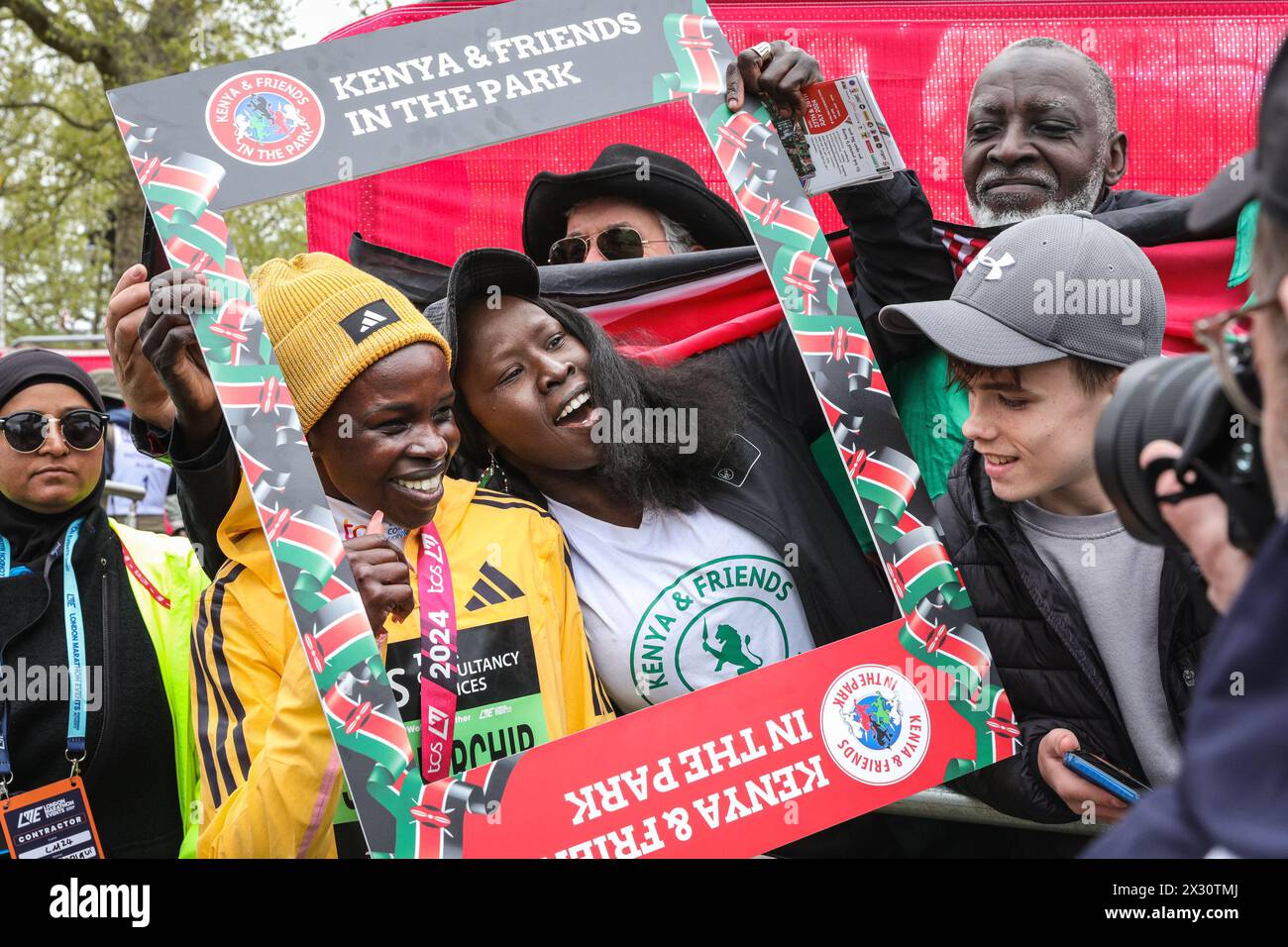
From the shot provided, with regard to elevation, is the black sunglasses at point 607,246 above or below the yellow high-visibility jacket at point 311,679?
above

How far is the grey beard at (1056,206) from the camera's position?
3121 millimetres

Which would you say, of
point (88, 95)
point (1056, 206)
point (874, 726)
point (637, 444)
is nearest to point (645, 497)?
point (637, 444)

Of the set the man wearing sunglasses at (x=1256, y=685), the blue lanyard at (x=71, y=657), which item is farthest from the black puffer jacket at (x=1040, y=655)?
the blue lanyard at (x=71, y=657)

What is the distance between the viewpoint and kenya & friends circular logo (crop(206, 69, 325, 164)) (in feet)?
7.48

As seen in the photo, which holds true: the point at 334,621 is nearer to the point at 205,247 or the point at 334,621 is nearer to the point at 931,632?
the point at 205,247

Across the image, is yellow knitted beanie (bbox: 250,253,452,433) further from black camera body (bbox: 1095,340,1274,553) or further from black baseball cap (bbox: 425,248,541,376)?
black camera body (bbox: 1095,340,1274,553)

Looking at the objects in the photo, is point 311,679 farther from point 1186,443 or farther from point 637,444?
point 1186,443

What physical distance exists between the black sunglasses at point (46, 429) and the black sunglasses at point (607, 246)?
1.18 meters

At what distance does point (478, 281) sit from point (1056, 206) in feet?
4.79

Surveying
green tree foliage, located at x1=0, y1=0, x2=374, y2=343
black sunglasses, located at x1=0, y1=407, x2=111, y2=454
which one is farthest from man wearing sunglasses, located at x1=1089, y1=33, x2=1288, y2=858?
green tree foliage, located at x1=0, y1=0, x2=374, y2=343

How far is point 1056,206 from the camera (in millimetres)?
3146

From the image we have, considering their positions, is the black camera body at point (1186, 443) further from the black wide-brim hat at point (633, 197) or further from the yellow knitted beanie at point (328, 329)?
the black wide-brim hat at point (633, 197)

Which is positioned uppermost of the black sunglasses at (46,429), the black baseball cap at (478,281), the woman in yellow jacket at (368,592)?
the black sunglasses at (46,429)
